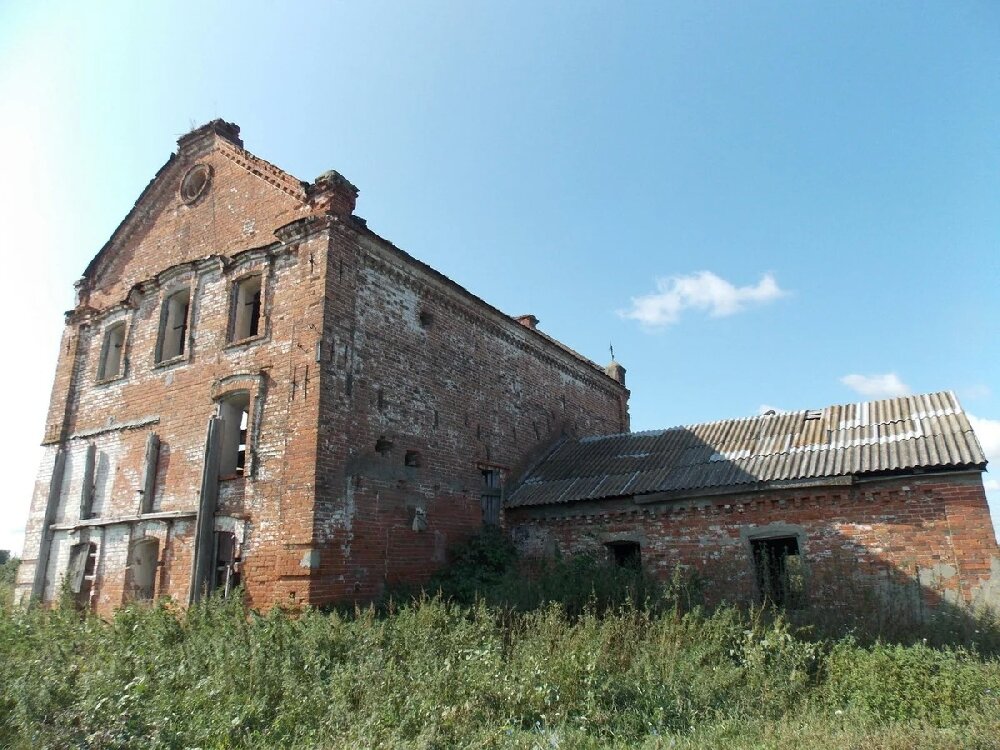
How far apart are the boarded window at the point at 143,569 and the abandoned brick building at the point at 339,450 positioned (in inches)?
1.9

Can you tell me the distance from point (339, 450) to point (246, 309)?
4.59 metres

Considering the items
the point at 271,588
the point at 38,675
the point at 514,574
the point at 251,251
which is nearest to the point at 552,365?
the point at 514,574

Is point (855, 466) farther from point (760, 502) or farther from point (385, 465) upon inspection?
point (385, 465)

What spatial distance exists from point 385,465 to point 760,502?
23.5ft

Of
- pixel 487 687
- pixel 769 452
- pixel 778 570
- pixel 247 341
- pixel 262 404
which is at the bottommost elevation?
pixel 487 687

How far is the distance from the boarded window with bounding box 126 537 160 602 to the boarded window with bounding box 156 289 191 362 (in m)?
4.11

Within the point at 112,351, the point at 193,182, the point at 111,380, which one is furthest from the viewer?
the point at 112,351

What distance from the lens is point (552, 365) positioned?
18672mm

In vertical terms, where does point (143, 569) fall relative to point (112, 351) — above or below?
below

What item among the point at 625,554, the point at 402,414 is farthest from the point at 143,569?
the point at 625,554

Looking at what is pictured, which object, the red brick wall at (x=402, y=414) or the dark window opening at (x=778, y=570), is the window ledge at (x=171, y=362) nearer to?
the red brick wall at (x=402, y=414)

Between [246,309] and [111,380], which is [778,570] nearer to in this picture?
[246,309]

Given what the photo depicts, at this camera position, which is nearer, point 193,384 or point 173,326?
point 193,384

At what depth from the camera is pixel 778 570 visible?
11953 mm
